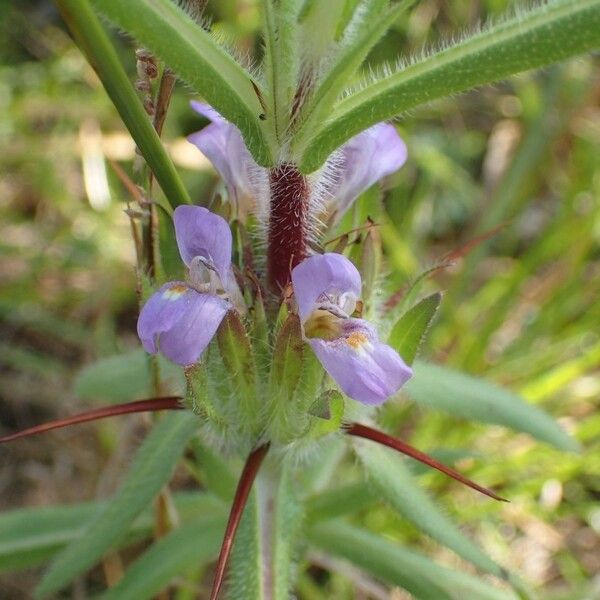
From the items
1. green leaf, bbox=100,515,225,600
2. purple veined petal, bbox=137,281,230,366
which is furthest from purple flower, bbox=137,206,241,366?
green leaf, bbox=100,515,225,600

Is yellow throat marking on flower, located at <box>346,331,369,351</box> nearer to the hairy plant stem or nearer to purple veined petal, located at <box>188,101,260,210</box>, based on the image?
the hairy plant stem

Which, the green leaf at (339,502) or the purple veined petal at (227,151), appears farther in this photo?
the green leaf at (339,502)

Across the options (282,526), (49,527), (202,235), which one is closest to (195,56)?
(202,235)

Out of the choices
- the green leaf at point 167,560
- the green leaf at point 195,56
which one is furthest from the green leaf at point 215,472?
the green leaf at point 195,56

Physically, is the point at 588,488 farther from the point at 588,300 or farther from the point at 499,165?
the point at 499,165

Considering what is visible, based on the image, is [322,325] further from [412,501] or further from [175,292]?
[412,501]

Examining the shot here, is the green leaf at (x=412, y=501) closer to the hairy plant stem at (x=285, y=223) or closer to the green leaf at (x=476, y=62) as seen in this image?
the hairy plant stem at (x=285, y=223)
